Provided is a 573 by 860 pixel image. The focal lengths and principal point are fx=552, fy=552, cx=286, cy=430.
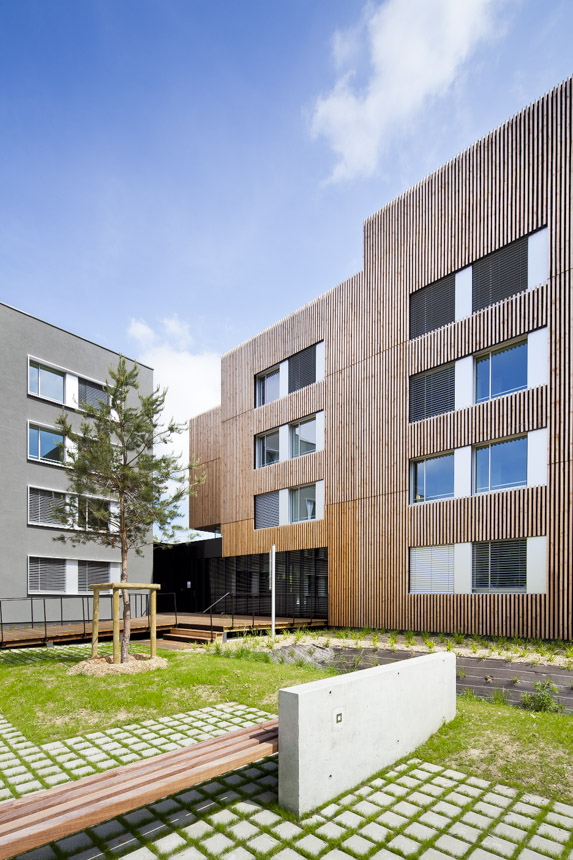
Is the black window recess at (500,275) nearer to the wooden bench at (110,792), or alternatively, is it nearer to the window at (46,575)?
the wooden bench at (110,792)

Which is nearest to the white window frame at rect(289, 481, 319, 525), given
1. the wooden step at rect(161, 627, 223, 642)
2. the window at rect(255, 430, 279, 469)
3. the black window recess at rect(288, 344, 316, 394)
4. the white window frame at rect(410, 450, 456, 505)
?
the window at rect(255, 430, 279, 469)

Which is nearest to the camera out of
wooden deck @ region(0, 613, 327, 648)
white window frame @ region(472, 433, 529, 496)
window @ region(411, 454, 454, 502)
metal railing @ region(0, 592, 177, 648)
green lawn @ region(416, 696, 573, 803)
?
green lawn @ region(416, 696, 573, 803)

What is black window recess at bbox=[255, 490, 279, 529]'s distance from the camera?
22.2 metres

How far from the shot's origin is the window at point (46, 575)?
775 inches

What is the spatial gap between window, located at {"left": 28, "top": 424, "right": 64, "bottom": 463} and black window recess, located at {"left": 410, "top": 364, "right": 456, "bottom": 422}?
13008 millimetres

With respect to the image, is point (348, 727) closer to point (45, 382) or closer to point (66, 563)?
point (66, 563)

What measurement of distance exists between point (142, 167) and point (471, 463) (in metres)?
11.1

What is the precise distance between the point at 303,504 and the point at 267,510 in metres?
2.32

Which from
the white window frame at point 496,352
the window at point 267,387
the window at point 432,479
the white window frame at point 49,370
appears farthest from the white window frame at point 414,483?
the white window frame at point 49,370

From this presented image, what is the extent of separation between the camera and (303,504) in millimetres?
20938

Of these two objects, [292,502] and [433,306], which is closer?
[433,306]

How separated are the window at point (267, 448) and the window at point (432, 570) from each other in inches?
320

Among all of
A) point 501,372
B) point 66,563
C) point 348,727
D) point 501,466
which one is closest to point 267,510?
point 66,563

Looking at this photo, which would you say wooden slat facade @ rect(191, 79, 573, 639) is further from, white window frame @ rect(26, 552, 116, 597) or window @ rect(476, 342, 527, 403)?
white window frame @ rect(26, 552, 116, 597)
